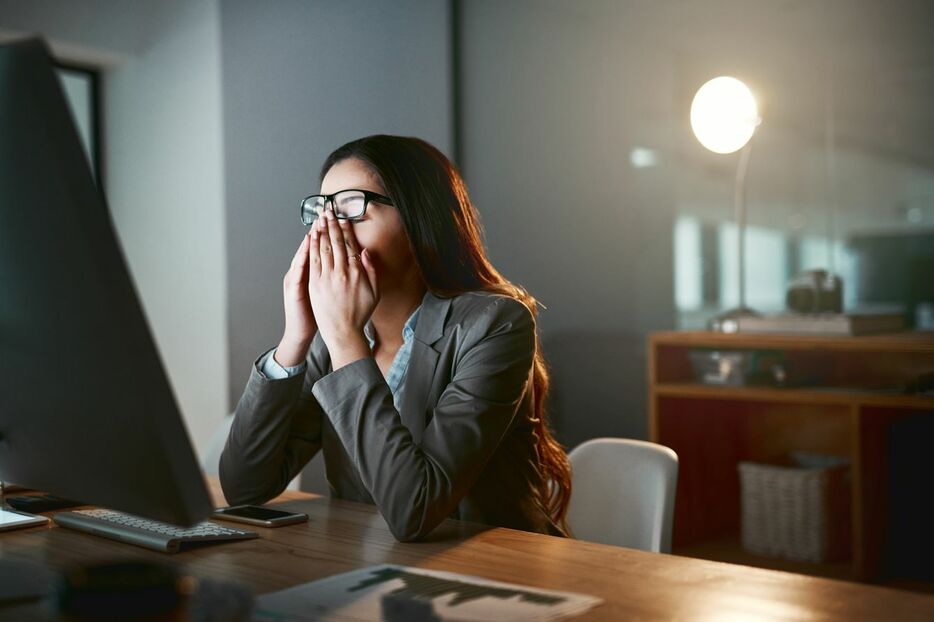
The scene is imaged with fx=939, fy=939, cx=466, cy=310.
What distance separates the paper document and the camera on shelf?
7.21ft

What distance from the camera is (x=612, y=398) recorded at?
3.32 metres

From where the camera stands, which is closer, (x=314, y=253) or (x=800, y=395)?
(x=314, y=253)

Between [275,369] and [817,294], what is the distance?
195 centimetres

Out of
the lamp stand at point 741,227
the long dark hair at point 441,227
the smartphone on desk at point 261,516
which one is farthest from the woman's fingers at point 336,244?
the lamp stand at point 741,227

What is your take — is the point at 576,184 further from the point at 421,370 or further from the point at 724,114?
the point at 421,370

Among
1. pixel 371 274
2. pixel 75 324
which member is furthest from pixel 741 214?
pixel 75 324

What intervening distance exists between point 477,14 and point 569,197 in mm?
798

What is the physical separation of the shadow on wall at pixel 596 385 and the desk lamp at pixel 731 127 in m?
0.33

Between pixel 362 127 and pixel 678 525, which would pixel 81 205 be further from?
pixel 362 127

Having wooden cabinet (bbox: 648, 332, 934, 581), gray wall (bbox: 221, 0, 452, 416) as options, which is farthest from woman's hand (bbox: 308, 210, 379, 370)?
gray wall (bbox: 221, 0, 452, 416)

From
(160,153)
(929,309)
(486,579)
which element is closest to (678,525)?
(929,309)

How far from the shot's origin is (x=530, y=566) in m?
1.05

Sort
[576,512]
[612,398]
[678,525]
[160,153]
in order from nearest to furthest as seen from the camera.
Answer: [576,512] → [678,525] → [612,398] → [160,153]

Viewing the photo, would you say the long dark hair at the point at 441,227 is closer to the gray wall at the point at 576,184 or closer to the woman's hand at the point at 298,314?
the woman's hand at the point at 298,314
